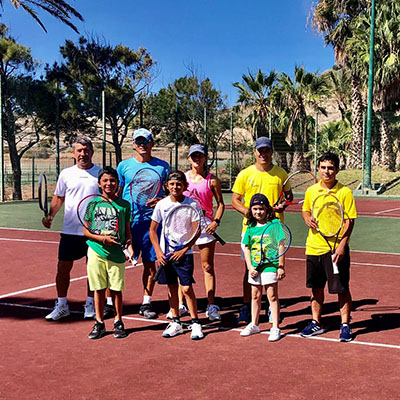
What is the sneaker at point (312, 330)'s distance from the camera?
5.73 m

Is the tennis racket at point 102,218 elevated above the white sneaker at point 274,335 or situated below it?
above

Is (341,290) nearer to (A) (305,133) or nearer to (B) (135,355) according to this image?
(B) (135,355)

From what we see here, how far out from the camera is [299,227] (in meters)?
15.5

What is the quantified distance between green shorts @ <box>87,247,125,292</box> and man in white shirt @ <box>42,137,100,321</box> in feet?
2.54

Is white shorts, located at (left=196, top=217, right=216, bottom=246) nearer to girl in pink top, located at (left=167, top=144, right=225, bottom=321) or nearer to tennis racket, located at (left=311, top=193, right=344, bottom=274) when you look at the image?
girl in pink top, located at (left=167, top=144, right=225, bottom=321)

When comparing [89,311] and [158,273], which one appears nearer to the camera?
[158,273]

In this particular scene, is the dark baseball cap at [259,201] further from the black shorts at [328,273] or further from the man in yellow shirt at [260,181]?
the black shorts at [328,273]

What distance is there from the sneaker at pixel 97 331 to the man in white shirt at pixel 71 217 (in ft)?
2.28

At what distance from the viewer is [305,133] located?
40844mm

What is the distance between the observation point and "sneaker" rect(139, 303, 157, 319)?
21.1ft

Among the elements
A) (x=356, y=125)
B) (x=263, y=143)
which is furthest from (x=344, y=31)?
(x=263, y=143)

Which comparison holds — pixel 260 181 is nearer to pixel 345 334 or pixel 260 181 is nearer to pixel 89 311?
pixel 345 334

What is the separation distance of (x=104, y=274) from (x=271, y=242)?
1.69m

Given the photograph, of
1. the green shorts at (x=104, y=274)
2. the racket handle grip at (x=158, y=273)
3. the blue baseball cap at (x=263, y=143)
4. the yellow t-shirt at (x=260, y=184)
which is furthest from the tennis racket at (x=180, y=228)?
the blue baseball cap at (x=263, y=143)
